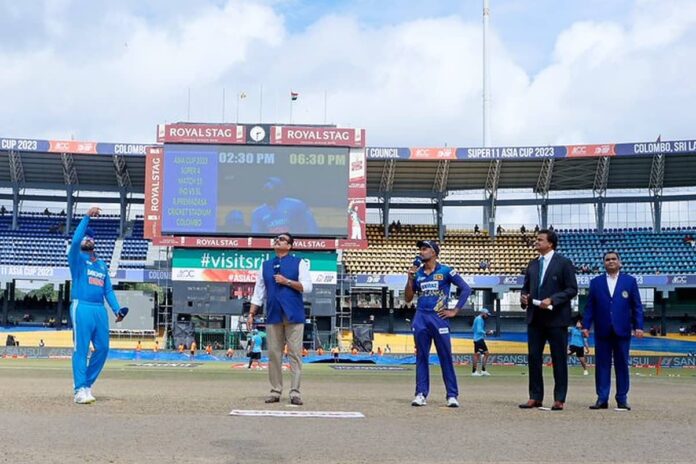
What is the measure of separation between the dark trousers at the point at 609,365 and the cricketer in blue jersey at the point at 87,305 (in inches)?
241

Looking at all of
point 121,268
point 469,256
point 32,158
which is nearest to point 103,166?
point 32,158

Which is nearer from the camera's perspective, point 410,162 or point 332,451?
point 332,451

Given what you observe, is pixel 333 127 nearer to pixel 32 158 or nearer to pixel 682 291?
pixel 32 158

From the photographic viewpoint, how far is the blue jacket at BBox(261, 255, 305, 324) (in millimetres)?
9945

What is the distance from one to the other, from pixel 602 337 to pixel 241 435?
5485 millimetres

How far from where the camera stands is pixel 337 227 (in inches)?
1344

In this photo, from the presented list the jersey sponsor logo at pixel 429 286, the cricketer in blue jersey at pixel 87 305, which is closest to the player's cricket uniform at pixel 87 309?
the cricketer in blue jersey at pixel 87 305

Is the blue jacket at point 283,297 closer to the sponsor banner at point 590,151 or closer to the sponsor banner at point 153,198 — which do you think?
the sponsor banner at point 153,198

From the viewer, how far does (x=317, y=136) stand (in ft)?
115

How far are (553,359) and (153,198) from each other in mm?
27338

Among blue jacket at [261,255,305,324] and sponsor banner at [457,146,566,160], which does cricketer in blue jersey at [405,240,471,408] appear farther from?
sponsor banner at [457,146,566,160]

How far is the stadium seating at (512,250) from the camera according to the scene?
4325 cm

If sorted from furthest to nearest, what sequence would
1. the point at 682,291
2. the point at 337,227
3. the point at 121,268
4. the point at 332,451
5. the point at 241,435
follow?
the point at 682,291 → the point at 121,268 → the point at 337,227 → the point at 241,435 → the point at 332,451

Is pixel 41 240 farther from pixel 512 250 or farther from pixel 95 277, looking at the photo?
pixel 95 277
